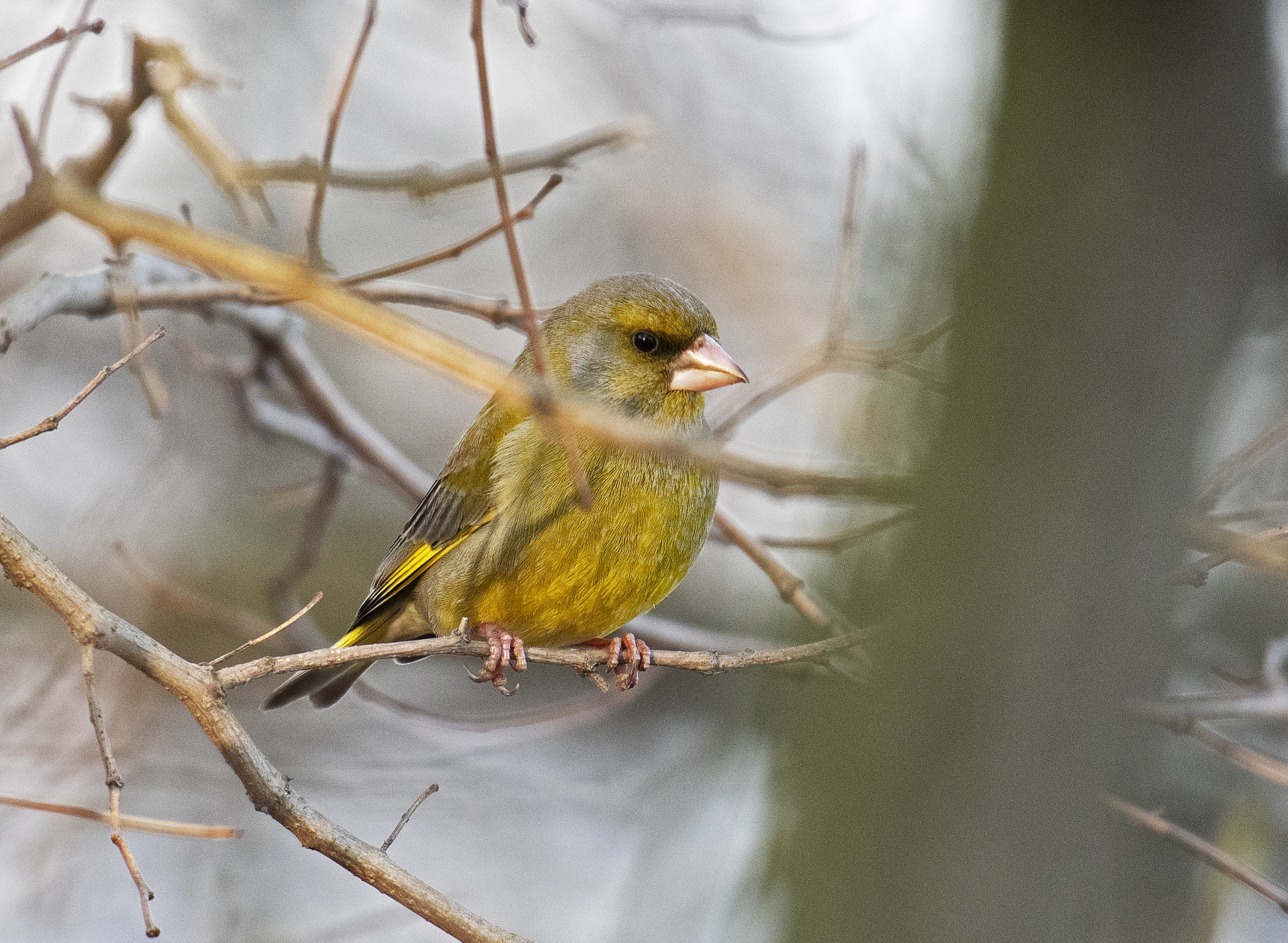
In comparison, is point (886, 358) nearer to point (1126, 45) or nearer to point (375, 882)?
point (1126, 45)

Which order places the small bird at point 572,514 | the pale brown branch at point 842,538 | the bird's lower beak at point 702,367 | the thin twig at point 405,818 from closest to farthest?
the pale brown branch at point 842,538, the thin twig at point 405,818, the small bird at point 572,514, the bird's lower beak at point 702,367

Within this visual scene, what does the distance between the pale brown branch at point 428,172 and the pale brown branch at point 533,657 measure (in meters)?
1.21

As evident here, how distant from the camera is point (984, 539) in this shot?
202 centimetres

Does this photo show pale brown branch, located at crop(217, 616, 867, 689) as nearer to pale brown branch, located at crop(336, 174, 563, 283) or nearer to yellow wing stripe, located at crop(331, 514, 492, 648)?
yellow wing stripe, located at crop(331, 514, 492, 648)

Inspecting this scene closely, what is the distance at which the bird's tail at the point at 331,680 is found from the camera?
3955mm

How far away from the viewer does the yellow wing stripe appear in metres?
3.68

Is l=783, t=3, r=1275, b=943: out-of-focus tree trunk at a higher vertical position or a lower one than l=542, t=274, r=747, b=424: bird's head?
lower

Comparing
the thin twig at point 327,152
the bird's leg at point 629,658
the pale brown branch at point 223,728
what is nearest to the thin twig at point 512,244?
the thin twig at point 327,152

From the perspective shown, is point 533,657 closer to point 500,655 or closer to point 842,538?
point 500,655

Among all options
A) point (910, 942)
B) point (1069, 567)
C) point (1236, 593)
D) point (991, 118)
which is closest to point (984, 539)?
point (1069, 567)

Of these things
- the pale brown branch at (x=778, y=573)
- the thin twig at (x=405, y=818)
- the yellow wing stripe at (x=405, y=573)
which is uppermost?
the pale brown branch at (x=778, y=573)

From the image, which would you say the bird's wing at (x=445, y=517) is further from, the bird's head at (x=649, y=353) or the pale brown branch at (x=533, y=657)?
the pale brown branch at (x=533, y=657)

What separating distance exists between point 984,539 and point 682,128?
6.63 metres

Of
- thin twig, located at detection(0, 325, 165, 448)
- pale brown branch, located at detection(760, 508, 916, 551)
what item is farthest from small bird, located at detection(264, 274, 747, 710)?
thin twig, located at detection(0, 325, 165, 448)
